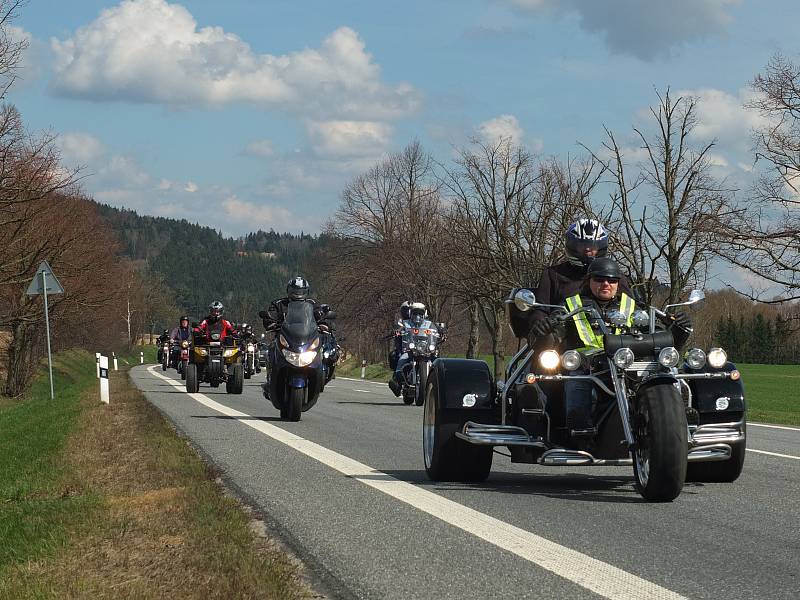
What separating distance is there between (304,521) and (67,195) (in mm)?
41308

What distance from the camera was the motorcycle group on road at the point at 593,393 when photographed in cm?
735

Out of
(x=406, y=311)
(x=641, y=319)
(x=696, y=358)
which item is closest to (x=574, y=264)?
(x=641, y=319)

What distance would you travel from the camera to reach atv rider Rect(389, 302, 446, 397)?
22625 mm

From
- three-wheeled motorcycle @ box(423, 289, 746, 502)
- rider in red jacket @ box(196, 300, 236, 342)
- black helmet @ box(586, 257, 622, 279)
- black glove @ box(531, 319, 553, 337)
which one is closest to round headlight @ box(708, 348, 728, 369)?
three-wheeled motorcycle @ box(423, 289, 746, 502)

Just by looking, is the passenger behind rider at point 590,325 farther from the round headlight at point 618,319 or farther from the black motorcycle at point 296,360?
the black motorcycle at point 296,360

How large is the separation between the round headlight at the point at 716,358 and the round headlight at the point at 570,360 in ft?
3.00

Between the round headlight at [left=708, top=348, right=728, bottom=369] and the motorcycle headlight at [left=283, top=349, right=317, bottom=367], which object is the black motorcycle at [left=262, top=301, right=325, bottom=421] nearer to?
the motorcycle headlight at [left=283, top=349, right=317, bottom=367]

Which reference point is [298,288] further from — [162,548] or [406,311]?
[162,548]

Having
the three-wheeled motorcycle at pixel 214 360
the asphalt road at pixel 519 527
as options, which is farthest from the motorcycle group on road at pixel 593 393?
the three-wheeled motorcycle at pixel 214 360

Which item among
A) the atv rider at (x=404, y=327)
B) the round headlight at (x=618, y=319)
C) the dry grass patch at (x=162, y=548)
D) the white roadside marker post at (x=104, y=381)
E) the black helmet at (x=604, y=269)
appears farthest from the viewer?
the atv rider at (x=404, y=327)

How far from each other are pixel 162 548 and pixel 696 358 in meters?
3.64

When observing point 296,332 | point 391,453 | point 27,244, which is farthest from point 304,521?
point 27,244

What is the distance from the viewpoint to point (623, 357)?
24.2 ft

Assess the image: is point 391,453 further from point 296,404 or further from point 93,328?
point 93,328
